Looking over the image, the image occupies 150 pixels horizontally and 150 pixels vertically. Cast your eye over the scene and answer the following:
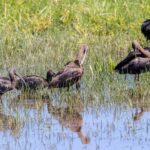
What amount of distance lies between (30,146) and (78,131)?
2.82ft

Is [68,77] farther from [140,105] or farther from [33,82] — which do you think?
[140,105]

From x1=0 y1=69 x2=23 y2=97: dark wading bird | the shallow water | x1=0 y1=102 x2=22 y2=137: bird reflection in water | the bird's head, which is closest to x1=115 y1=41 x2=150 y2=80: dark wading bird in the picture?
the bird's head

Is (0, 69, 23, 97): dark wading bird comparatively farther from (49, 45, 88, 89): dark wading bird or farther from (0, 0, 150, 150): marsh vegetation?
(49, 45, 88, 89): dark wading bird

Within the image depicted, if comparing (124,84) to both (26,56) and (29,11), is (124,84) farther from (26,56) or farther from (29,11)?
(29,11)

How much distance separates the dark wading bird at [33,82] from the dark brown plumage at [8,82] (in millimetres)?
118

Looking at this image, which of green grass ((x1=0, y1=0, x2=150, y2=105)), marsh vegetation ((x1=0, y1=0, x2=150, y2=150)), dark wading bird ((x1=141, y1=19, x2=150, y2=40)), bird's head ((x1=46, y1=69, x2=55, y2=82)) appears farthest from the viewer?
dark wading bird ((x1=141, y1=19, x2=150, y2=40))

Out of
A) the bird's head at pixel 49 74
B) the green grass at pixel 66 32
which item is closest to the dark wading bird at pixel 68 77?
the bird's head at pixel 49 74

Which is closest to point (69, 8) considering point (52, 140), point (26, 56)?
point (26, 56)

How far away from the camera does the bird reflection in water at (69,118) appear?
976 centimetres

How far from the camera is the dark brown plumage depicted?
11584mm

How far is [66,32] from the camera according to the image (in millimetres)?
A: 15945

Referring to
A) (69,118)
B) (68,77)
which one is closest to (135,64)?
(68,77)

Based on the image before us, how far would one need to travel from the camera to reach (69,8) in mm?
16406

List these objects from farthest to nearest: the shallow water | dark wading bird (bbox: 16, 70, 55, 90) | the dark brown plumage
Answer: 1. dark wading bird (bbox: 16, 70, 55, 90)
2. the dark brown plumage
3. the shallow water
